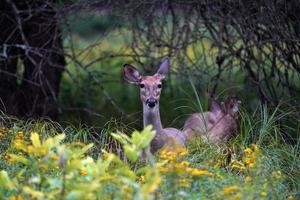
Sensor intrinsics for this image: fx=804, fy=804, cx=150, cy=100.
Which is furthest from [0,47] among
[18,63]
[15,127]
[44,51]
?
[15,127]

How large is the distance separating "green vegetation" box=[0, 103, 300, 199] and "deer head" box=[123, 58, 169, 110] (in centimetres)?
34

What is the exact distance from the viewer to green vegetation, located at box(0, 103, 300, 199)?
4227 mm

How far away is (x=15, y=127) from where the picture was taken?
6258 millimetres

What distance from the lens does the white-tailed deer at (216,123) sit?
712cm

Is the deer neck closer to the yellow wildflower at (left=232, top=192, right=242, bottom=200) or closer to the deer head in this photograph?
the deer head

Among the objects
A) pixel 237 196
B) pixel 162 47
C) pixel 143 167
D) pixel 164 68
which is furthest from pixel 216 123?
pixel 237 196

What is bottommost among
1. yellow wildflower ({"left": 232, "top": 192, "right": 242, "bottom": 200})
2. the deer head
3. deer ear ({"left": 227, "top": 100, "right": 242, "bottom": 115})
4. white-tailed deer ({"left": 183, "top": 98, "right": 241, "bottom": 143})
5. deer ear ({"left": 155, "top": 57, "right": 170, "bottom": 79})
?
white-tailed deer ({"left": 183, "top": 98, "right": 241, "bottom": 143})

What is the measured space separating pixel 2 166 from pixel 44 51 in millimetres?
3386

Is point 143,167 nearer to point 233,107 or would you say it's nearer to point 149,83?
point 149,83

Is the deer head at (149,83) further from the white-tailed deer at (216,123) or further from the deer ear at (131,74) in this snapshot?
the white-tailed deer at (216,123)

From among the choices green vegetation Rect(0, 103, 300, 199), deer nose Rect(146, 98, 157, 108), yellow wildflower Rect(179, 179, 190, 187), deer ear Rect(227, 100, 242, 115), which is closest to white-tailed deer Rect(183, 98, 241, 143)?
deer ear Rect(227, 100, 242, 115)

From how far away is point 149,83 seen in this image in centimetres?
698

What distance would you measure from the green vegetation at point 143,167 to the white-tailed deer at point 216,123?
0.31 meters

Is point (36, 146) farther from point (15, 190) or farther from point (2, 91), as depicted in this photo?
point (2, 91)
